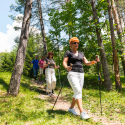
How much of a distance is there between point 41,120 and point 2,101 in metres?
2.03

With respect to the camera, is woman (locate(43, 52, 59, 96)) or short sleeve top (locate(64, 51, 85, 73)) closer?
short sleeve top (locate(64, 51, 85, 73))

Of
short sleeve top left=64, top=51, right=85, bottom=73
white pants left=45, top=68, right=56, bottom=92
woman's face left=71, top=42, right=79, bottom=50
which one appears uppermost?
woman's face left=71, top=42, right=79, bottom=50

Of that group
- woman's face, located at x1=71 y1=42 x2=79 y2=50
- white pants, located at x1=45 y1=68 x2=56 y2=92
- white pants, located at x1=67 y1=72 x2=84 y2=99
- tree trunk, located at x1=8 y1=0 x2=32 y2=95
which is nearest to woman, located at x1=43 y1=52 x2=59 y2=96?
white pants, located at x1=45 y1=68 x2=56 y2=92

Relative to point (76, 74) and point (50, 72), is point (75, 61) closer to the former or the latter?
point (76, 74)

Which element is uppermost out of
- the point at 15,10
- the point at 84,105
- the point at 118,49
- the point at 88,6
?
the point at 15,10

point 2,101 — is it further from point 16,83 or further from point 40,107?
point 40,107

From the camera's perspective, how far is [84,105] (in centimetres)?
499

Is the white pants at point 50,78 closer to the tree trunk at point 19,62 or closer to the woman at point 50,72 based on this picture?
the woman at point 50,72

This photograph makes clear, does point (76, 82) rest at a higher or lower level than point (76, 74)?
lower

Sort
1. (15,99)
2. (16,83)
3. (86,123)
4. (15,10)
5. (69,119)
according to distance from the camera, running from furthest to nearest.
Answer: (15,10) < (16,83) < (15,99) < (69,119) < (86,123)

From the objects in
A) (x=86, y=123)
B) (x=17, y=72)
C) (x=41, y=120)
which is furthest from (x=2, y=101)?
(x=86, y=123)

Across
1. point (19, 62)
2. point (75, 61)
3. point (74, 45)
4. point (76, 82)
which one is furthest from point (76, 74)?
point (19, 62)

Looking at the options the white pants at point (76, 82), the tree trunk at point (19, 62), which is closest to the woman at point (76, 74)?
the white pants at point (76, 82)

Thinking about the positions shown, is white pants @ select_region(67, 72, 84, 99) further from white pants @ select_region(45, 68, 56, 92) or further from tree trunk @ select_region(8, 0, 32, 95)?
tree trunk @ select_region(8, 0, 32, 95)
